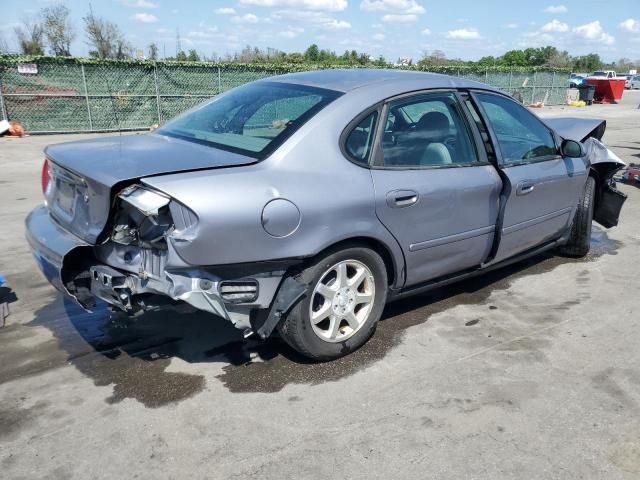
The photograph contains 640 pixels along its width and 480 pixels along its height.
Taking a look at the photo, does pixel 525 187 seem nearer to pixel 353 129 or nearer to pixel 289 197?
pixel 353 129

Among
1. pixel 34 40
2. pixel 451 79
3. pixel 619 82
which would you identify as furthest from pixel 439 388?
pixel 34 40

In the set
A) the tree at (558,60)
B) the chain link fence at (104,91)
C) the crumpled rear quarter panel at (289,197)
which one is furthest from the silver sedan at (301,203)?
the tree at (558,60)

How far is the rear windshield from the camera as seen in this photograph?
3.23 metres

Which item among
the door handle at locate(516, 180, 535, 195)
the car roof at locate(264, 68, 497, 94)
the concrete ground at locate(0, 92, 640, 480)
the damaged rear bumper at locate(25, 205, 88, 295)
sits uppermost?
the car roof at locate(264, 68, 497, 94)

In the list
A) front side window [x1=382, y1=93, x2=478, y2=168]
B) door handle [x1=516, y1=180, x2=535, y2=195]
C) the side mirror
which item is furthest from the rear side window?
the side mirror

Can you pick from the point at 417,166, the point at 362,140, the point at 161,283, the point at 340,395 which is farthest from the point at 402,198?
the point at 161,283

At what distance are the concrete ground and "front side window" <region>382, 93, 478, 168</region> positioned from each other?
1.17 m

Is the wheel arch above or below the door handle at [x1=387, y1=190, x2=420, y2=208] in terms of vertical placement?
below

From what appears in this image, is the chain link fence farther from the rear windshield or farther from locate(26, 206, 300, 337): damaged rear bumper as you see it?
locate(26, 206, 300, 337): damaged rear bumper

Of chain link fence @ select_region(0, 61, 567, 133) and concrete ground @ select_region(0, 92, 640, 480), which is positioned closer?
concrete ground @ select_region(0, 92, 640, 480)

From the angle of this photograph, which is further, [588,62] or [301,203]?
[588,62]

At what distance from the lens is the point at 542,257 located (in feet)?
18.4

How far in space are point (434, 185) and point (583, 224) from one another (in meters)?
2.43

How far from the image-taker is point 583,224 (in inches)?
208
